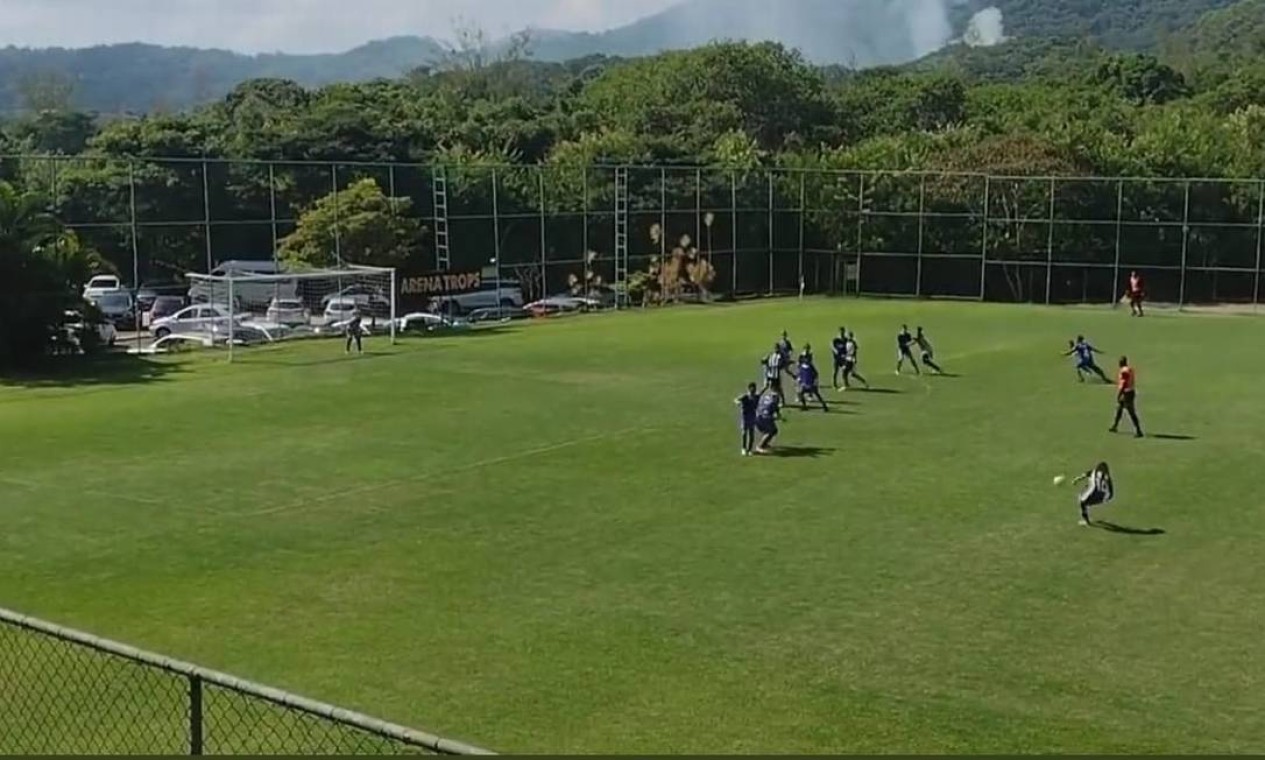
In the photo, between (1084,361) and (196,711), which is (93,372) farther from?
(196,711)

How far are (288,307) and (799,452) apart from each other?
24992mm

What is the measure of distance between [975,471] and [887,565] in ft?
22.0

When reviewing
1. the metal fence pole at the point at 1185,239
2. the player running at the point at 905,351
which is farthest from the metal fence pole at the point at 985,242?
the player running at the point at 905,351

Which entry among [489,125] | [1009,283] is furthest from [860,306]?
[489,125]

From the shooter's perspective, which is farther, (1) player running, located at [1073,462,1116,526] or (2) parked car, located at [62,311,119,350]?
(2) parked car, located at [62,311,119,350]

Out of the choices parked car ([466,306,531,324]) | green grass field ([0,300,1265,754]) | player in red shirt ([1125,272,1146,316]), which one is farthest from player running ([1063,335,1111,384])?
parked car ([466,306,531,324])

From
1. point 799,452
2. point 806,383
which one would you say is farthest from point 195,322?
point 799,452

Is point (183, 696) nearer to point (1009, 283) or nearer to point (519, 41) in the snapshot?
point (1009, 283)

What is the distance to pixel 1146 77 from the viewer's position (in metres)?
101

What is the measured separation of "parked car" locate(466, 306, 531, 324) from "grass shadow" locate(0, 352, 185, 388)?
13.9m

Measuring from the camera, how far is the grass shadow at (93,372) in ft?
121

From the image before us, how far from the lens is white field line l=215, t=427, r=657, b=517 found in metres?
22.0

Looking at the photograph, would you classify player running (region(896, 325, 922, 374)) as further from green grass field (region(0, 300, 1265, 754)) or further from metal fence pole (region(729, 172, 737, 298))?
metal fence pole (region(729, 172, 737, 298))

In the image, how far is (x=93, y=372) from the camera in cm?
3872
